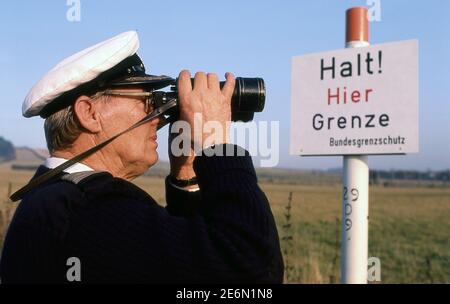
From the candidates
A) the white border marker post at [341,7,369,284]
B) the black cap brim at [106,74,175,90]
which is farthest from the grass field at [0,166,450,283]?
the black cap brim at [106,74,175,90]

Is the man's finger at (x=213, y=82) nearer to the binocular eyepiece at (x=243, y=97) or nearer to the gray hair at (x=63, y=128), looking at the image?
the binocular eyepiece at (x=243, y=97)

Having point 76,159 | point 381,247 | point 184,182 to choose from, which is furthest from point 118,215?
point 381,247

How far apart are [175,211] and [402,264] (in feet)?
24.7

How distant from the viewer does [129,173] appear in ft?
5.39

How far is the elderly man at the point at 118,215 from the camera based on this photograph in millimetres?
1247

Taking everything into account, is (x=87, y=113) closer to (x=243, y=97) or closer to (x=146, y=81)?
(x=146, y=81)

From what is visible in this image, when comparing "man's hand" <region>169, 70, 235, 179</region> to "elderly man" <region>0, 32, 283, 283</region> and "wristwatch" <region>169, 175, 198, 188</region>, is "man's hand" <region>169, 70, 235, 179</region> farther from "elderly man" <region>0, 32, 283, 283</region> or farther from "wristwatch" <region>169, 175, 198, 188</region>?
"wristwatch" <region>169, 175, 198, 188</region>

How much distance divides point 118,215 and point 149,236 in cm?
9

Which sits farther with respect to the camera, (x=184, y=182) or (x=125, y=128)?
(x=184, y=182)

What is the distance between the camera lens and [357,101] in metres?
2.78

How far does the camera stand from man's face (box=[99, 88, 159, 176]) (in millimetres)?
1556
